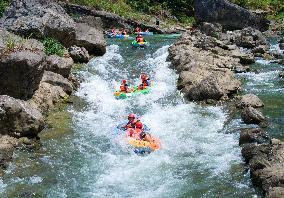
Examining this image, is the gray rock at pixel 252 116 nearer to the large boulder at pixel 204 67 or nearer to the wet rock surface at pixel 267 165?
the wet rock surface at pixel 267 165

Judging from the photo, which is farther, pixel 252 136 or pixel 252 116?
pixel 252 116

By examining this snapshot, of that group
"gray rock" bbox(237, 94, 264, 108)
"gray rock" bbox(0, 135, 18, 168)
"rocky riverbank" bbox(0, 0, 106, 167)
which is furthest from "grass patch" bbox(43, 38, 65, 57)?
"gray rock" bbox(237, 94, 264, 108)

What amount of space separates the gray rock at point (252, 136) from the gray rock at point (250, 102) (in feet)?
11.2

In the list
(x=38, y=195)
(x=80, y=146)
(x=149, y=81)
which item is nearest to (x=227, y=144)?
(x=80, y=146)

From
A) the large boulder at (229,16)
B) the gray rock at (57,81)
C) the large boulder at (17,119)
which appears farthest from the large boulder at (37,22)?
the large boulder at (229,16)

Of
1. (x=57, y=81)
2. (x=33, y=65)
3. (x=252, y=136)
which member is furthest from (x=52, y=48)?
(x=252, y=136)

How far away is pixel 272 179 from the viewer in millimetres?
11766

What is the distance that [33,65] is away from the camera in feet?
57.0

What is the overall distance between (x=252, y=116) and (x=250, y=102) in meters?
2.13

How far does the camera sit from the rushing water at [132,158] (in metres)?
12.8

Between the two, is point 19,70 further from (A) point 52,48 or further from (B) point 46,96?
(A) point 52,48

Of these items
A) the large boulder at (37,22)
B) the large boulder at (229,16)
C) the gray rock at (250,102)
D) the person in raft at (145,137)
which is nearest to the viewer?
the person in raft at (145,137)

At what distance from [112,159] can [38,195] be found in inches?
130

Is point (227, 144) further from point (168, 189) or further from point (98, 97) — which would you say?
point (98, 97)
